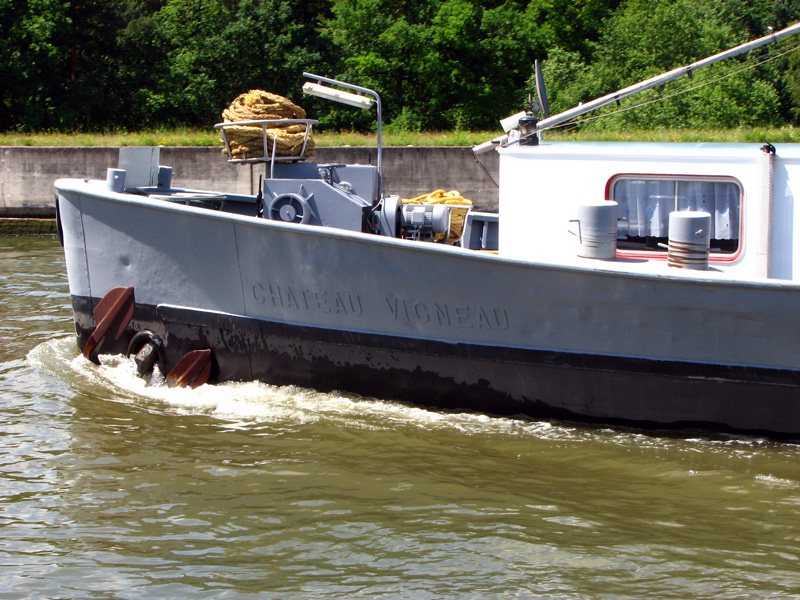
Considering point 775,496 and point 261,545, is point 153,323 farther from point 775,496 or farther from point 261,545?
point 775,496

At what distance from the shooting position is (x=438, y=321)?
5.70m

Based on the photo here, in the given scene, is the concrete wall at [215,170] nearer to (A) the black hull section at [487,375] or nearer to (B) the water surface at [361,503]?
(A) the black hull section at [487,375]

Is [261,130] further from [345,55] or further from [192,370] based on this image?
[345,55]

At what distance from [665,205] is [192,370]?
12.0 ft

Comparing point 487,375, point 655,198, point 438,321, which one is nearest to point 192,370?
point 438,321

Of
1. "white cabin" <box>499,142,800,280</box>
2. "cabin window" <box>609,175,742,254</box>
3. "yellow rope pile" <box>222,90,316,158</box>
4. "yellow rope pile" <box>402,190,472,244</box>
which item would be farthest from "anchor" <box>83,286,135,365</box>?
"cabin window" <box>609,175,742,254</box>

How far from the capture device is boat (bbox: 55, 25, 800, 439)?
5.20 meters

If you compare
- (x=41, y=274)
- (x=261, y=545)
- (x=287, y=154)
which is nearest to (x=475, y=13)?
(x=41, y=274)

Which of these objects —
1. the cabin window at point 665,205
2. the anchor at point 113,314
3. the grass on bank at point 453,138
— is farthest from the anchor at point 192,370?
the grass on bank at point 453,138

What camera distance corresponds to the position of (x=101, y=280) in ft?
21.7

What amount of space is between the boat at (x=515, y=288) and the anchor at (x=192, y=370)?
0.04ft

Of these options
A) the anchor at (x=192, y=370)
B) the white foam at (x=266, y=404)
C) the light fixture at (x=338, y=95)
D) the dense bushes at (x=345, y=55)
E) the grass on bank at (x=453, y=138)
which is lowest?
the white foam at (x=266, y=404)

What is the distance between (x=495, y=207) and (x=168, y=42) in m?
21.0

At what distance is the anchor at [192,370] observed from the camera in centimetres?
639
